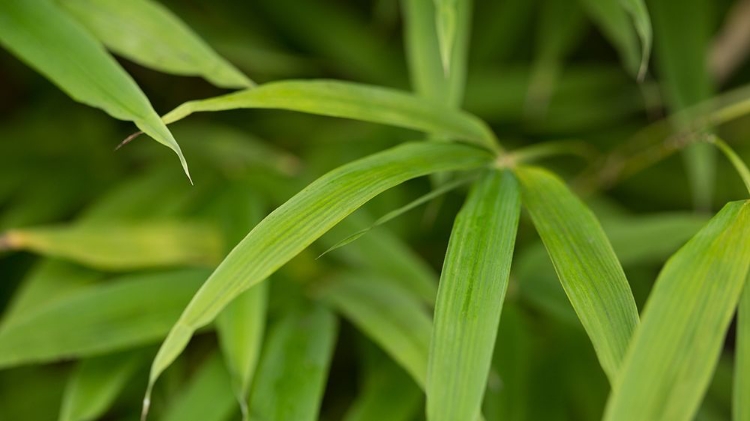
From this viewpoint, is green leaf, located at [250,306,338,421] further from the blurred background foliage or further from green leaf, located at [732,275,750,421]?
green leaf, located at [732,275,750,421]

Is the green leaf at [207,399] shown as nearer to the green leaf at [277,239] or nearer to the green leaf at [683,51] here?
the green leaf at [277,239]

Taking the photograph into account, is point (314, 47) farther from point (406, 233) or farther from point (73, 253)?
point (73, 253)

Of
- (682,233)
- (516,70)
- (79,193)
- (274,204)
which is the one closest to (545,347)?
(682,233)

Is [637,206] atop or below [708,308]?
atop

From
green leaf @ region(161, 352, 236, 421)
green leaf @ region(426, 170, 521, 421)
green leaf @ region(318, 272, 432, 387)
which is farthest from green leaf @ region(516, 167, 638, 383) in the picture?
green leaf @ region(161, 352, 236, 421)

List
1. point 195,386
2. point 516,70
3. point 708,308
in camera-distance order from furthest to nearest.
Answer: point 516,70, point 195,386, point 708,308

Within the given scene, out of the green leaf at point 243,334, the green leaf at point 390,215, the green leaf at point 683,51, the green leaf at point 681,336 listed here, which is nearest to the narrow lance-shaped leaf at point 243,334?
the green leaf at point 243,334

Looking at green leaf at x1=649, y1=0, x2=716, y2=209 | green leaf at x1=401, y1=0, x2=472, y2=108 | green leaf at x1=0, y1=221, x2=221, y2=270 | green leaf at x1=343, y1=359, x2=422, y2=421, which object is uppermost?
green leaf at x1=649, y1=0, x2=716, y2=209
